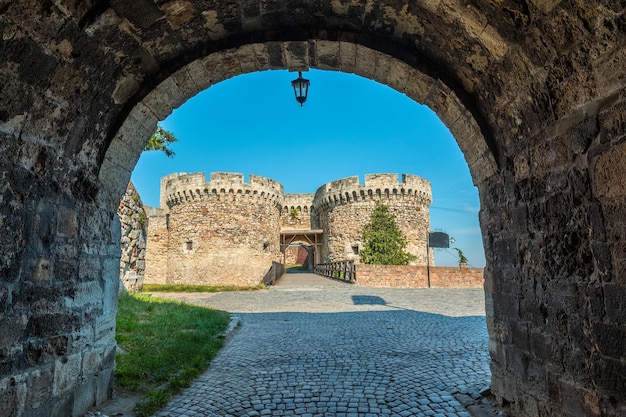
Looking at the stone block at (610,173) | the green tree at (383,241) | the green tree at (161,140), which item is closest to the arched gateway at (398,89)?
the stone block at (610,173)

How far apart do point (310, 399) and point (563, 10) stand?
131 inches

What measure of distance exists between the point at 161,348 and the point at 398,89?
4232 millimetres

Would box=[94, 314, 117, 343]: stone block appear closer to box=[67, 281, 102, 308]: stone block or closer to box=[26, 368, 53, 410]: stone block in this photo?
box=[67, 281, 102, 308]: stone block

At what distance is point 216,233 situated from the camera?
72.8ft

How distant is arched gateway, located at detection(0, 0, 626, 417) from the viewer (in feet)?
6.81

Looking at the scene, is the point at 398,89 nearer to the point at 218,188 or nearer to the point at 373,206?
the point at 218,188

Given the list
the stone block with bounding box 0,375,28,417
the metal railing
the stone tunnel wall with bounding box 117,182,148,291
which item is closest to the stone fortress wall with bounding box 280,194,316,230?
the metal railing

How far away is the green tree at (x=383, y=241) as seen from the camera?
75.6 feet

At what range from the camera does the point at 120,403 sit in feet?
10.8

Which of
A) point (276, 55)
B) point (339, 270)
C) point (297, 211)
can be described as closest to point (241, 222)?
point (339, 270)

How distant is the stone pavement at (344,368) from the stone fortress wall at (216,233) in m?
13.8

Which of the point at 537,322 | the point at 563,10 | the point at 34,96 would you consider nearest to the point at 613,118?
the point at 563,10

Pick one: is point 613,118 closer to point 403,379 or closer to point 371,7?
point 371,7

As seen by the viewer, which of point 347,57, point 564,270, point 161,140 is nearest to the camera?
point 564,270
